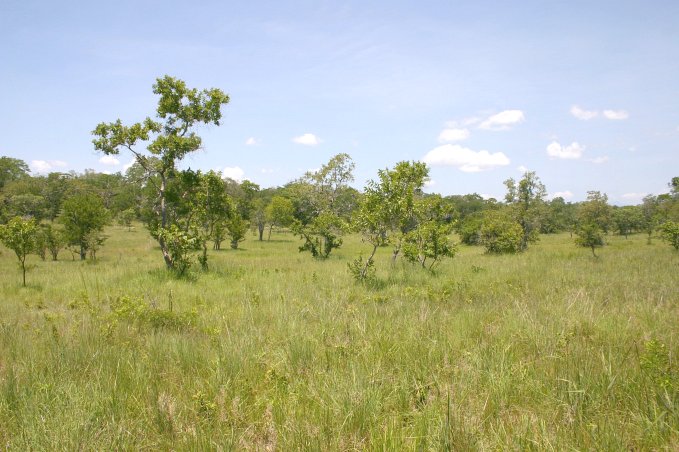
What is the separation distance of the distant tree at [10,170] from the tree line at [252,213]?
23255 millimetres

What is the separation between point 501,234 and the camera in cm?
3092

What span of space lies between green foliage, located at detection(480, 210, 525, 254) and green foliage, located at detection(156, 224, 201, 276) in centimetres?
2430

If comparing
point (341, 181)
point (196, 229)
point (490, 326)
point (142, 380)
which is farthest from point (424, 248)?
point (341, 181)

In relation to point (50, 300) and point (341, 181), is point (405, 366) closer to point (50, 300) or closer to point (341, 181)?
point (50, 300)

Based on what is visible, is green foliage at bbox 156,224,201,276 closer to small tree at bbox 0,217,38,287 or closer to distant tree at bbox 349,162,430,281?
small tree at bbox 0,217,38,287

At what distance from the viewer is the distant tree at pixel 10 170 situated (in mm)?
78375

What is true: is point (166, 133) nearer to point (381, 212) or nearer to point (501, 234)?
point (381, 212)

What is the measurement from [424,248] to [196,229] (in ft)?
32.8

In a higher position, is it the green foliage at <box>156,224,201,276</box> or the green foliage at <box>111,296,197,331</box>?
the green foliage at <box>156,224,201,276</box>

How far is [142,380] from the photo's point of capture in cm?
405

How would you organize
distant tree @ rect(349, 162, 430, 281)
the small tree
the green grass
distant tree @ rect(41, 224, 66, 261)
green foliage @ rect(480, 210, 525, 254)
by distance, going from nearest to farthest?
the green grass → distant tree @ rect(349, 162, 430, 281) → the small tree → distant tree @ rect(41, 224, 66, 261) → green foliage @ rect(480, 210, 525, 254)

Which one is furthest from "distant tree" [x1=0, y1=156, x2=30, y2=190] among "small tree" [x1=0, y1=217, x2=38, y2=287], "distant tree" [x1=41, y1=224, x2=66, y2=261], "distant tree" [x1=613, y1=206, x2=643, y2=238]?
"distant tree" [x1=613, y1=206, x2=643, y2=238]

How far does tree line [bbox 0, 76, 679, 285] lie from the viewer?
14.3 metres

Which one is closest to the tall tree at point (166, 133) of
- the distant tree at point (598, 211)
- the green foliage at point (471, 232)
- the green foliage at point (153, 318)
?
the green foliage at point (153, 318)
